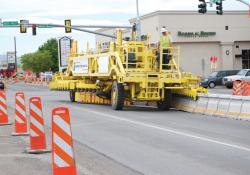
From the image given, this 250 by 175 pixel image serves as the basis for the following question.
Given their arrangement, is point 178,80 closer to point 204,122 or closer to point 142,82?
point 142,82

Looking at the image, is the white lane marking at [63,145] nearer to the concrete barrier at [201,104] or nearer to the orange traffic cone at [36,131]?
the orange traffic cone at [36,131]

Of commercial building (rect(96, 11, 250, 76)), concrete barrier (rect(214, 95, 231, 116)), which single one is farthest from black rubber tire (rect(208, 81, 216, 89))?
concrete barrier (rect(214, 95, 231, 116))

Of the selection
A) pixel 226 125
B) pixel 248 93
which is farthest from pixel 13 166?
pixel 248 93

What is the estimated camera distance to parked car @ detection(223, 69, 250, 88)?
1792 inches

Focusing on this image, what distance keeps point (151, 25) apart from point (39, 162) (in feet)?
208

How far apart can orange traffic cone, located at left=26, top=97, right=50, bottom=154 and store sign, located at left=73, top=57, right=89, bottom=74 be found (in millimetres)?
14839

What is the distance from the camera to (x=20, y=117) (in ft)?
46.8

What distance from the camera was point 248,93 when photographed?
28.2 metres

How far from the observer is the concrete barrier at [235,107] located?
1808 centimetres

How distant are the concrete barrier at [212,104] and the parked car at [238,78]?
26.1m

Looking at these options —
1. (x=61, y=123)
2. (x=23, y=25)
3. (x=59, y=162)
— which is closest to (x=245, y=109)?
(x=61, y=123)

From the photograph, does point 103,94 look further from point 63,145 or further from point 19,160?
point 63,145

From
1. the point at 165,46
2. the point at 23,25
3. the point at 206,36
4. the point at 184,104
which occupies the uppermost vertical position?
the point at 23,25

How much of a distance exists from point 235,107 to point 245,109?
574mm
